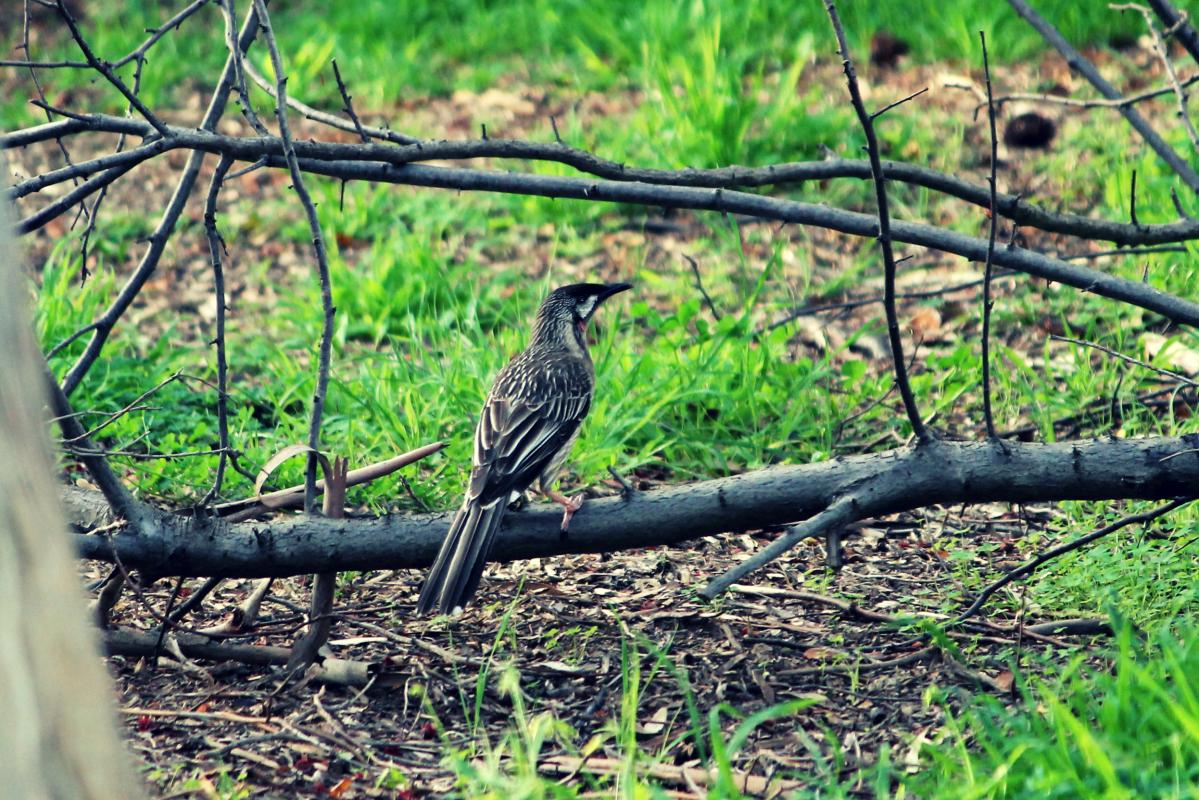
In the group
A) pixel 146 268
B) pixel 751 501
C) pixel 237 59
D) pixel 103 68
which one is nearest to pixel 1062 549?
pixel 751 501

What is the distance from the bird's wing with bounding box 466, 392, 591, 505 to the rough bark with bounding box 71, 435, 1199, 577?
313mm

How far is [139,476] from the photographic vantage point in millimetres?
5609

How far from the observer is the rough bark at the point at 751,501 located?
4145mm

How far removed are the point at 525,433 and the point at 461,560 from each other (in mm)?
803

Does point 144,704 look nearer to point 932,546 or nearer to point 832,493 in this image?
point 832,493

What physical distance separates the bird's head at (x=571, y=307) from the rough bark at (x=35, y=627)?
3909mm

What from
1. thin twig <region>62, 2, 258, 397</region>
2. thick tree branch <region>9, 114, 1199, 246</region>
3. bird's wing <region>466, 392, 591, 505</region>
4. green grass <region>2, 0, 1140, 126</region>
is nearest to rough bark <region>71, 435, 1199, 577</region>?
bird's wing <region>466, 392, 591, 505</region>

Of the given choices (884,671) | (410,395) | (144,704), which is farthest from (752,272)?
(144,704)

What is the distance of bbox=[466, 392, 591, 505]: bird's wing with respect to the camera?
4531 mm

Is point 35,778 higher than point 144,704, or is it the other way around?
point 35,778

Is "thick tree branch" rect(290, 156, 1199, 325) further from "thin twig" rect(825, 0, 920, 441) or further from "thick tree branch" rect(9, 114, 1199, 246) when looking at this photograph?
"thin twig" rect(825, 0, 920, 441)

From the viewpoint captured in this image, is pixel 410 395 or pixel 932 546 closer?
pixel 932 546

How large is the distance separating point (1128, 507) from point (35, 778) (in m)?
4.30

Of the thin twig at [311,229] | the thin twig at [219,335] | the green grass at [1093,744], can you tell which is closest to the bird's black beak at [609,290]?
the thin twig at [219,335]
